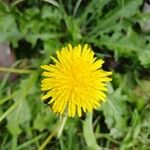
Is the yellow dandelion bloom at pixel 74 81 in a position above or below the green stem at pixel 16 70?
below

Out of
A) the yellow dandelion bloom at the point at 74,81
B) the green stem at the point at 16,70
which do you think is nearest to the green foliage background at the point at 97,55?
the green stem at the point at 16,70

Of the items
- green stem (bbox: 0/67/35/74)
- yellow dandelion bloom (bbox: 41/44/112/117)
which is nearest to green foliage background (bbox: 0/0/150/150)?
green stem (bbox: 0/67/35/74)

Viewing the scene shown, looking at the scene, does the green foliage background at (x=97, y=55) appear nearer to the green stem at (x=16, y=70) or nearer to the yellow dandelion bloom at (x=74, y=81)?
the green stem at (x=16, y=70)

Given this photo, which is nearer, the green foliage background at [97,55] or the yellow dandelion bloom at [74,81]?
the yellow dandelion bloom at [74,81]

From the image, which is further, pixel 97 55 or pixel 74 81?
pixel 97 55

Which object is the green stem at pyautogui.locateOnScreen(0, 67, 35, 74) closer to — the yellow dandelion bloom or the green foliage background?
the green foliage background

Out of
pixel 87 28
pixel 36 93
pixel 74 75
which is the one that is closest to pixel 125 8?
pixel 87 28
